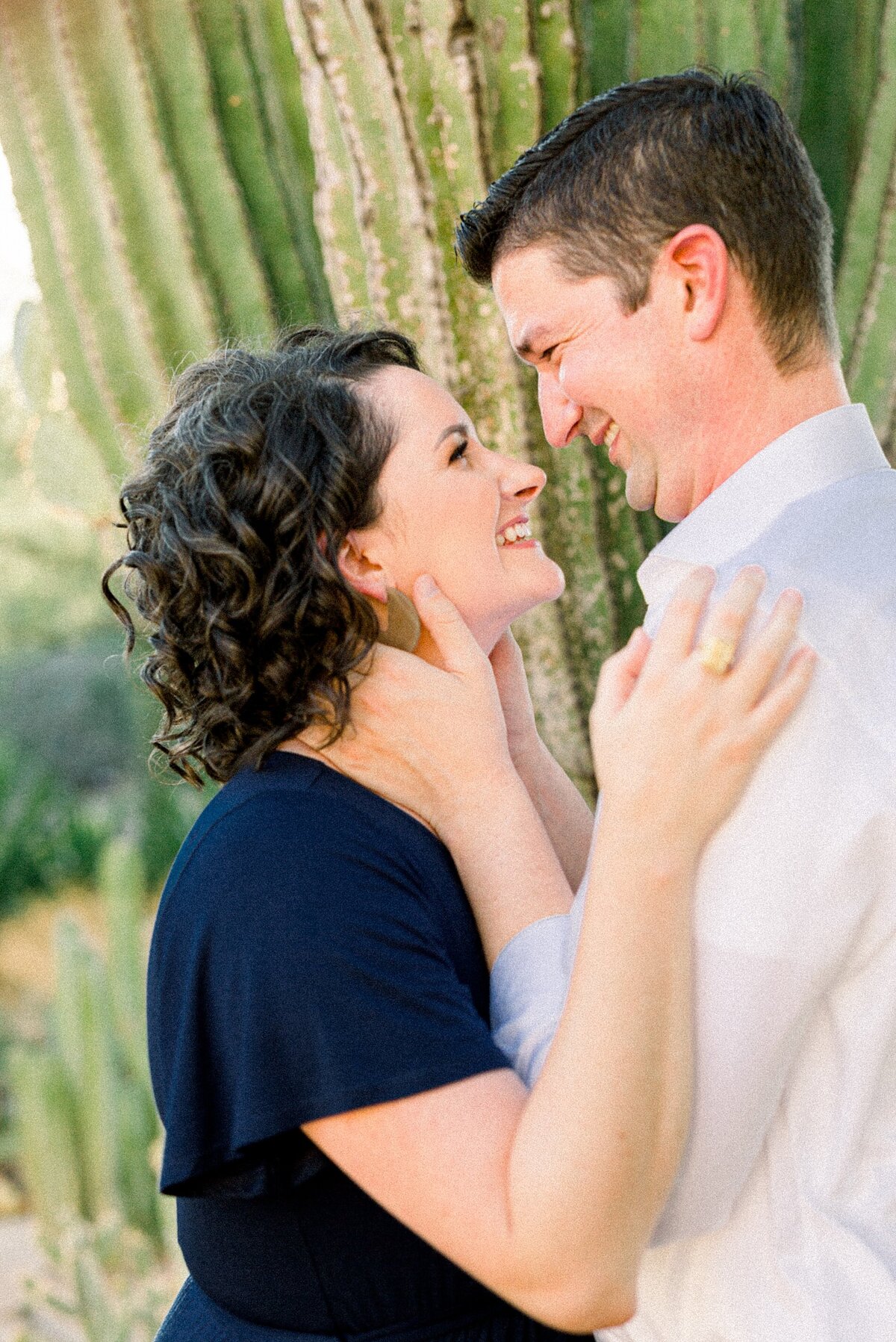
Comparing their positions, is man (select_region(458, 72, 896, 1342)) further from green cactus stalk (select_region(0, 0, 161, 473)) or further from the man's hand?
green cactus stalk (select_region(0, 0, 161, 473))

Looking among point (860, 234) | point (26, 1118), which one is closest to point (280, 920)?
point (860, 234)

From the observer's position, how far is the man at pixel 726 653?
3.15 ft

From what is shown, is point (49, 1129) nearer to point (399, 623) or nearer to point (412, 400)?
point (399, 623)

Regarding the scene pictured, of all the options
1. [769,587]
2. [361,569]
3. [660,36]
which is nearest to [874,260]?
[660,36]

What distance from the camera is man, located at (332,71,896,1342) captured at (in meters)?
0.96

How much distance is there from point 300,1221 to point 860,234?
2053mm

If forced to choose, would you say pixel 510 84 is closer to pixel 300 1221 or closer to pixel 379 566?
pixel 379 566

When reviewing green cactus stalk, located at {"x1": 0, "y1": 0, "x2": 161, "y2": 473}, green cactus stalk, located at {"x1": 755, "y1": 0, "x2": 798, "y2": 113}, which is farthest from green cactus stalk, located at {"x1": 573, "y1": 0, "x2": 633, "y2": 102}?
green cactus stalk, located at {"x1": 0, "y1": 0, "x2": 161, "y2": 473}

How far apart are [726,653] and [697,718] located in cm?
6

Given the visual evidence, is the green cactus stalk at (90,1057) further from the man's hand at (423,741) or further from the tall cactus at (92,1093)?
the man's hand at (423,741)

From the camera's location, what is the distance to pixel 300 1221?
1155 millimetres

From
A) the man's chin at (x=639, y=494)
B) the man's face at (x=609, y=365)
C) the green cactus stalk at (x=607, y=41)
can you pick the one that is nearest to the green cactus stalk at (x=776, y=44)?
the green cactus stalk at (x=607, y=41)

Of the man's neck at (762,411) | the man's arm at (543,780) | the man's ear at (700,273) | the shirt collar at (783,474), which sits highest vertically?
the man's ear at (700,273)

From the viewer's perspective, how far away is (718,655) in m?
0.99
